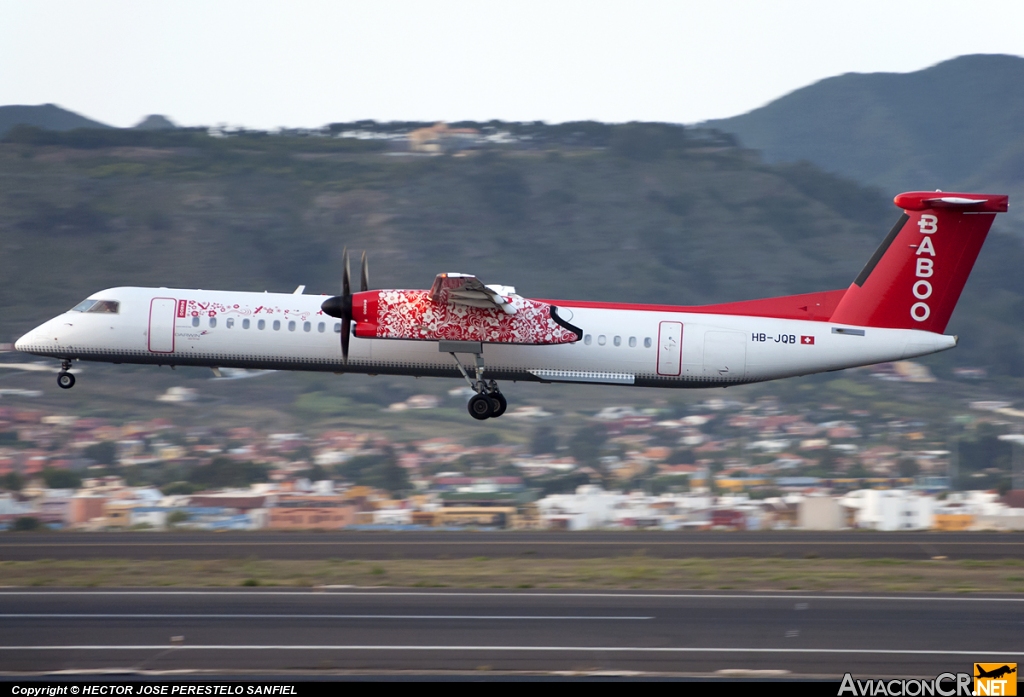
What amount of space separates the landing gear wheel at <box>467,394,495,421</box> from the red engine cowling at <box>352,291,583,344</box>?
5.88 feet

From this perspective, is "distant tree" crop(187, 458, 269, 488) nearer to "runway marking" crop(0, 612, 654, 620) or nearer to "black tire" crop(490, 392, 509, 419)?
"black tire" crop(490, 392, 509, 419)

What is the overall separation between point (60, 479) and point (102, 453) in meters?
10.7

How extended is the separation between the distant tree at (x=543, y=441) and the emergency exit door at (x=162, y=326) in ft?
173

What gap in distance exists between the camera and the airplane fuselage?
2542 centimetres

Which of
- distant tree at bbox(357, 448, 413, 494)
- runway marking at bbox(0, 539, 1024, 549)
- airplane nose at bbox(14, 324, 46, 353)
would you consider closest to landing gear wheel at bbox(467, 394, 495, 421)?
runway marking at bbox(0, 539, 1024, 549)

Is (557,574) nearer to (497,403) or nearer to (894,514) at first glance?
(497,403)

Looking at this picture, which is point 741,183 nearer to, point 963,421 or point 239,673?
point 963,421

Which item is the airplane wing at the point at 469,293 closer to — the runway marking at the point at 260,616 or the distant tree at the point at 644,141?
the runway marking at the point at 260,616

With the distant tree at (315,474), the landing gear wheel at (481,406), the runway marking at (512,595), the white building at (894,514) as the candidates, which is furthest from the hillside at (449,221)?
the runway marking at (512,595)

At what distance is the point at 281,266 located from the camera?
108625 mm

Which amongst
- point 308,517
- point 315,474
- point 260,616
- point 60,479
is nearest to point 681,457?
point 315,474

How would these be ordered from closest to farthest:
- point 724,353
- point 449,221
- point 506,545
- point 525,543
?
point 724,353
point 506,545
point 525,543
point 449,221

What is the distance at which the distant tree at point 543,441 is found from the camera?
254 feet

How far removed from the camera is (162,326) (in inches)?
1012
